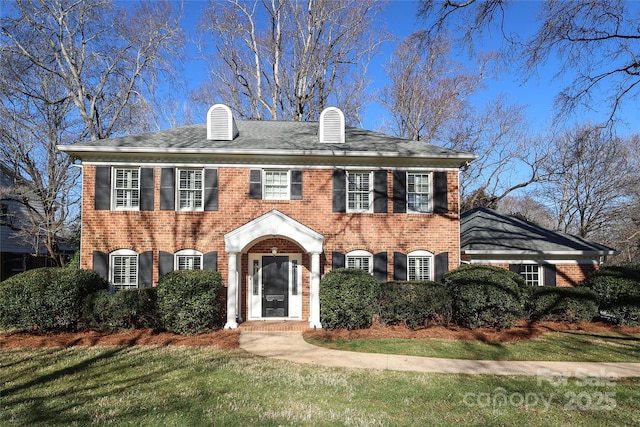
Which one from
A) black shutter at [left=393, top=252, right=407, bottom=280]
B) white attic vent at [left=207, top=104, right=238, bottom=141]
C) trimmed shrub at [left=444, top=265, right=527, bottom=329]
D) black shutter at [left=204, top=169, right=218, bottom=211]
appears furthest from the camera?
white attic vent at [left=207, top=104, right=238, bottom=141]

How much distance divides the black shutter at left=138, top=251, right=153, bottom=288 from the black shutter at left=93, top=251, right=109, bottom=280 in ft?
3.32

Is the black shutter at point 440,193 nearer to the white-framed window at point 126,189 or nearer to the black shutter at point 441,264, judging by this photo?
the black shutter at point 441,264

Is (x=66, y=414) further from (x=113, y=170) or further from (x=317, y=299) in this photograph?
(x=113, y=170)

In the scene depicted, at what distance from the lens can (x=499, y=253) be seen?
40.9 ft

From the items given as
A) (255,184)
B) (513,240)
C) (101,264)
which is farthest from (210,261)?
(513,240)

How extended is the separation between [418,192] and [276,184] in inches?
190

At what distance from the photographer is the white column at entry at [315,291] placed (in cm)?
1087

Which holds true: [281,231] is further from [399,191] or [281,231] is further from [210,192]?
[399,191]

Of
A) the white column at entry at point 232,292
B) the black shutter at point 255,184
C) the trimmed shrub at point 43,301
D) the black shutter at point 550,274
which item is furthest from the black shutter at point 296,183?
the black shutter at point 550,274

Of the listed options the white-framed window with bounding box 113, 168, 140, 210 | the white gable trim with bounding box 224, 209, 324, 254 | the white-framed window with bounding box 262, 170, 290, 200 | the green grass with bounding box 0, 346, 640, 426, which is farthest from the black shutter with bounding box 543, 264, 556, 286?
the white-framed window with bounding box 113, 168, 140, 210

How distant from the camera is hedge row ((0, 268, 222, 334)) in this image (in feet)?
31.3

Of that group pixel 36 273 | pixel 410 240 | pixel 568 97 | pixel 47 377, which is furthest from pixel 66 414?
pixel 568 97

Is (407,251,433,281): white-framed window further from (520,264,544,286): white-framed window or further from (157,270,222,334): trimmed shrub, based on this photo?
(157,270,222,334): trimmed shrub

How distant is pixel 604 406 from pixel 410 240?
7016 millimetres
